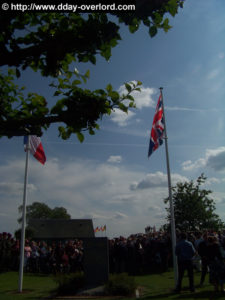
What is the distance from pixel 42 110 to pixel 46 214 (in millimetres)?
88884

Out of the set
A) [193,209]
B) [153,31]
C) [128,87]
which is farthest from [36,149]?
[193,209]

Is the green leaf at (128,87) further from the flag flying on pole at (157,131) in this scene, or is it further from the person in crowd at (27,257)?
the person in crowd at (27,257)

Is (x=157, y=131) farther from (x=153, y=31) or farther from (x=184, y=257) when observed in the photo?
(x=153, y=31)

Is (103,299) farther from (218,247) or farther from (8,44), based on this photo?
(8,44)

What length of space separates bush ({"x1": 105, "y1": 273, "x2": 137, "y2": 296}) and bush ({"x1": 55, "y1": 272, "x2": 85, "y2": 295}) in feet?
4.57

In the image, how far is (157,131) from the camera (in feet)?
40.0

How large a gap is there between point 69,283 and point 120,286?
6.89ft

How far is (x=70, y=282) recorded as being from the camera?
10797 millimetres

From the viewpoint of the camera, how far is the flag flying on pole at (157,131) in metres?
12.0

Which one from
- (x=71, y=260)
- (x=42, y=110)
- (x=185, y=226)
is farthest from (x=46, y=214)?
(x=42, y=110)

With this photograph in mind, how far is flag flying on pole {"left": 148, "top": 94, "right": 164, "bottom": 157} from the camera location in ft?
39.5

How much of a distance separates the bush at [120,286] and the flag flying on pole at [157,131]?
507 centimetres

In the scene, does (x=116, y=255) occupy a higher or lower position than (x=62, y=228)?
lower

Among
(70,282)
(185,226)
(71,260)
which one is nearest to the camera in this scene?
(70,282)
